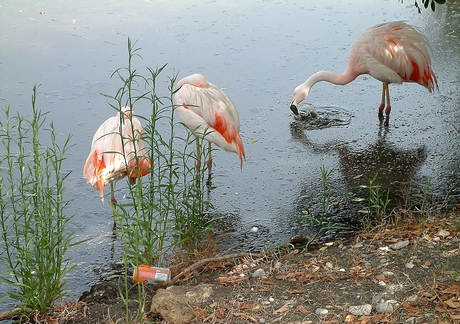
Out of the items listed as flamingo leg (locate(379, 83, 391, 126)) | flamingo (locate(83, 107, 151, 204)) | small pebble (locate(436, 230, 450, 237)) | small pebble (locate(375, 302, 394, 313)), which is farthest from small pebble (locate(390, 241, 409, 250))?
flamingo leg (locate(379, 83, 391, 126))

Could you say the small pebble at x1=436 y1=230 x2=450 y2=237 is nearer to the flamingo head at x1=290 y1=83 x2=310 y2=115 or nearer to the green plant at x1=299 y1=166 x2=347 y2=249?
the green plant at x1=299 y1=166 x2=347 y2=249

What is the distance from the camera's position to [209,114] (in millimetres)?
5832

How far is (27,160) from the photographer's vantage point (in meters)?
6.11

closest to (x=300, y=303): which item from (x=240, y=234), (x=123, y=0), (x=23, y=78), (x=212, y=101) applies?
(x=240, y=234)

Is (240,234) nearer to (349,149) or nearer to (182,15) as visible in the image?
(349,149)

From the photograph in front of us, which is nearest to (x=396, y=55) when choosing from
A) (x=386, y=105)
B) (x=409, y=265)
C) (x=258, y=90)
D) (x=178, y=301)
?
(x=386, y=105)

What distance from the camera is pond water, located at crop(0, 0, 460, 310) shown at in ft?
18.4

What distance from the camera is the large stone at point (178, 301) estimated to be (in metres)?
3.80

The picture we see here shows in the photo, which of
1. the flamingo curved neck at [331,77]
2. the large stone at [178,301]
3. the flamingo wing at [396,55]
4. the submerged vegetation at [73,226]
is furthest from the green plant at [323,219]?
the flamingo wing at [396,55]

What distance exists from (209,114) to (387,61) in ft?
7.54

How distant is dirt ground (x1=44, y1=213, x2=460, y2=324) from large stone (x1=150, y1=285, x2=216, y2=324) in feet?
0.13

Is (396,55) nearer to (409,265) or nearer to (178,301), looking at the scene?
(409,265)

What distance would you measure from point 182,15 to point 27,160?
13.9ft

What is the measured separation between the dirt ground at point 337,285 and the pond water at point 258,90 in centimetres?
53
